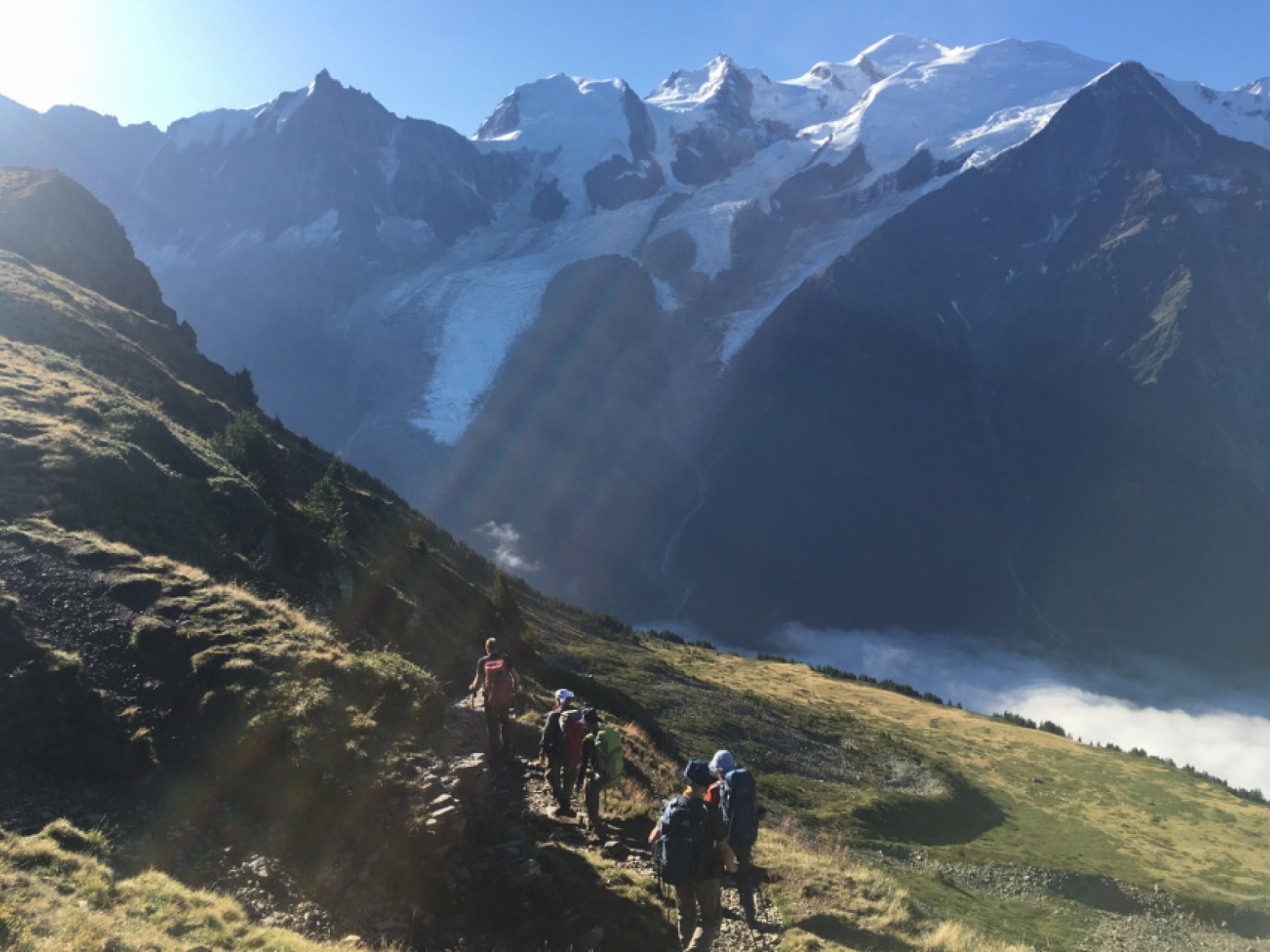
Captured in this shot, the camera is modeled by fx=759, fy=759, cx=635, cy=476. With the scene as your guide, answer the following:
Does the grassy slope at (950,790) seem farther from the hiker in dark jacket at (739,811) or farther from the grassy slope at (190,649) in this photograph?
the grassy slope at (190,649)

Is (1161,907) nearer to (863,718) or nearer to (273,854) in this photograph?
(273,854)

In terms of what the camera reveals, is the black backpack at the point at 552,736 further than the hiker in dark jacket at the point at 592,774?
Yes

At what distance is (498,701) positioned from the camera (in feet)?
53.3

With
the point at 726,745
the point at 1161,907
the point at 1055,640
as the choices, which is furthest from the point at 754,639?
the point at 1161,907

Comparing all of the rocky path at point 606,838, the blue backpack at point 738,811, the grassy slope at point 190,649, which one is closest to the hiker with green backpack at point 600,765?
the rocky path at point 606,838

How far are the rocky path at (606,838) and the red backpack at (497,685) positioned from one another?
1063mm

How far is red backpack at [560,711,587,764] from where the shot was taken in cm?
1507

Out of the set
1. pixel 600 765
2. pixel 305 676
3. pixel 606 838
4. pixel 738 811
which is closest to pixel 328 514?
pixel 305 676

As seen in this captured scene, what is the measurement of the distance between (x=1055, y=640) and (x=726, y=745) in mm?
182674

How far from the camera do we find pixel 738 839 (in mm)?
11992

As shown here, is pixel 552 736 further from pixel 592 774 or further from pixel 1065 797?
pixel 1065 797

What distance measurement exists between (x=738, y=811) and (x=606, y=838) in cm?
365

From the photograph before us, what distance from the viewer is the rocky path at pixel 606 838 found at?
1302cm

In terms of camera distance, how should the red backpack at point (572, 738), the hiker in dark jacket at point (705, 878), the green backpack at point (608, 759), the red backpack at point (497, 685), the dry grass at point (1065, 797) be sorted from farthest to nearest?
the dry grass at point (1065, 797) → the red backpack at point (497, 685) → the red backpack at point (572, 738) → the green backpack at point (608, 759) → the hiker in dark jacket at point (705, 878)
